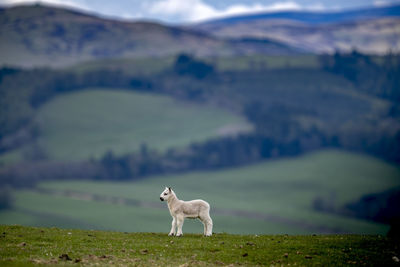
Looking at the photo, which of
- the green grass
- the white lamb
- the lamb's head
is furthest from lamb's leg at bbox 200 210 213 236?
the lamb's head

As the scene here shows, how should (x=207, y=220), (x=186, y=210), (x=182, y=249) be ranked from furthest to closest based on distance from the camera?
1. (x=207, y=220)
2. (x=186, y=210)
3. (x=182, y=249)

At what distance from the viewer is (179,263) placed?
1061 inches

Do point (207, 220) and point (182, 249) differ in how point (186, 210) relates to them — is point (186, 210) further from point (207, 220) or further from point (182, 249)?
point (182, 249)

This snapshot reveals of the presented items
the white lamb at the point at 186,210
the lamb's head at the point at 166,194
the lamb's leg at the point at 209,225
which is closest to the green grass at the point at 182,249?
the lamb's leg at the point at 209,225

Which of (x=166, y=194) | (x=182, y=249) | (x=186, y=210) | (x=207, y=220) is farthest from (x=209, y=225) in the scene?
(x=182, y=249)

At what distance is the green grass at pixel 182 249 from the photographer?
89.3 ft

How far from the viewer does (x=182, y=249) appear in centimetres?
2962

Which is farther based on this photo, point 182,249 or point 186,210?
point 186,210

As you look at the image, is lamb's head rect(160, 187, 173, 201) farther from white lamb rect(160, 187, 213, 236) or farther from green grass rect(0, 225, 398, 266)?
green grass rect(0, 225, 398, 266)

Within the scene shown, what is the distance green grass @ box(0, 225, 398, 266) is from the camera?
27.2 meters

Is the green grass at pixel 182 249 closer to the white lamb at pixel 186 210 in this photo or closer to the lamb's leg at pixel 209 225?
the lamb's leg at pixel 209 225

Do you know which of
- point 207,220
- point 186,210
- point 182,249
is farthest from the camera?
point 207,220

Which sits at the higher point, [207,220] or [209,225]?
[207,220]

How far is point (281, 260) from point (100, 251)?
28.9 feet
